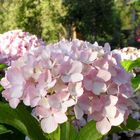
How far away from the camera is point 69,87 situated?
1.55m

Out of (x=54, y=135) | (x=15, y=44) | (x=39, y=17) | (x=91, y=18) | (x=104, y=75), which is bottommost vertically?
(x=91, y=18)

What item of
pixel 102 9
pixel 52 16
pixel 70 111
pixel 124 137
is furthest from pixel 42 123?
pixel 102 9

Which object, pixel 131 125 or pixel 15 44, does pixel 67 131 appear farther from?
pixel 15 44

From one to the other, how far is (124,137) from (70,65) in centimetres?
75

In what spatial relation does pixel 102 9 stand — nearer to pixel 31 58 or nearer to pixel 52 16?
pixel 52 16

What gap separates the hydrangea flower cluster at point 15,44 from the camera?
3.56 m

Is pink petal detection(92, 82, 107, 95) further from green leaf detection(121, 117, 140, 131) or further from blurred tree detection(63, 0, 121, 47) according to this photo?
blurred tree detection(63, 0, 121, 47)

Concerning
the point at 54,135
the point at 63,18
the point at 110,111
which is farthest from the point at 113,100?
the point at 63,18

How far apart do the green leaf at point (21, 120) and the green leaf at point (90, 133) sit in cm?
12

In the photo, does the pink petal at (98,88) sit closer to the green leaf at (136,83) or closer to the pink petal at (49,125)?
the pink petal at (49,125)

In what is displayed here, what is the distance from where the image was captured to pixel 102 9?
14.9 m

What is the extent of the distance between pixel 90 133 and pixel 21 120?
0.65 ft

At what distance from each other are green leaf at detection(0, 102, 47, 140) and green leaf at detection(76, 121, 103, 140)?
0.40 ft

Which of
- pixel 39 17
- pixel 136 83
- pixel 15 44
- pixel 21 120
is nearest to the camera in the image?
pixel 21 120
